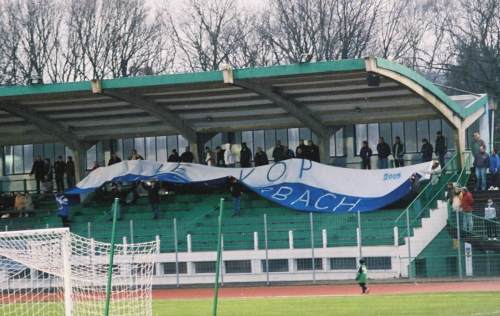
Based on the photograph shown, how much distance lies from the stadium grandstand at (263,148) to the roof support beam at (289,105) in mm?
A: 50

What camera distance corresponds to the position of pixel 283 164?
47.8m

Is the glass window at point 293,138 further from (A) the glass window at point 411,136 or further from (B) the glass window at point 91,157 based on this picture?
(B) the glass window at point 91,157

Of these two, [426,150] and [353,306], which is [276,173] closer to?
[426,150]

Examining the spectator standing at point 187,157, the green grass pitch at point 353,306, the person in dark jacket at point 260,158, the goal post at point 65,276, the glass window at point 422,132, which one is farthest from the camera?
the spectator standing at point 187,157

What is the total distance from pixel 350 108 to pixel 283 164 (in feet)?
10.8

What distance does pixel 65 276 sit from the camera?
86.7 feet

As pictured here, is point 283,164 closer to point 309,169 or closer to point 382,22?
point 309,169

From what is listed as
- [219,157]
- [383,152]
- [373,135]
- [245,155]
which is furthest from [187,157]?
[383,152]

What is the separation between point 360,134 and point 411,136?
207 centimetres

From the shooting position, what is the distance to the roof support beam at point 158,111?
46156mm

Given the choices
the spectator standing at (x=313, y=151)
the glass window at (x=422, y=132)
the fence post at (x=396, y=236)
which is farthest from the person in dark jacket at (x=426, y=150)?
the fence post at (x=396, y=236)

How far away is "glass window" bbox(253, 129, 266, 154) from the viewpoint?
173ft

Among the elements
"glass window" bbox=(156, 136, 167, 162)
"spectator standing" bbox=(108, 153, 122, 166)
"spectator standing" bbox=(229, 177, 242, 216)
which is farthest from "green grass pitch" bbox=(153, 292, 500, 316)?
"glass window" bbox=(156, 136, 167, 162)

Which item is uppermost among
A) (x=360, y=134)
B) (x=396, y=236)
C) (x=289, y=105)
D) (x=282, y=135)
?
(x=289, y=105)
